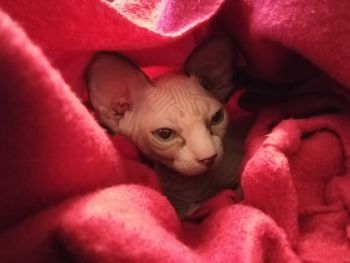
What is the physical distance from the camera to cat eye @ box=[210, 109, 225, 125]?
0.72 m

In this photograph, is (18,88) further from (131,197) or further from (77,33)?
(77,33)

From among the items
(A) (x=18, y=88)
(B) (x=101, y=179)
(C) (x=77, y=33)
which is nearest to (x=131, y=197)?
(B) (x=101, y=179)

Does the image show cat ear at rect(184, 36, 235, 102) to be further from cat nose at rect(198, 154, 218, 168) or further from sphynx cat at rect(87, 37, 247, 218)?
cat nose at rect(198, 154, 218, 168)

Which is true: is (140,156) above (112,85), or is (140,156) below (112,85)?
below

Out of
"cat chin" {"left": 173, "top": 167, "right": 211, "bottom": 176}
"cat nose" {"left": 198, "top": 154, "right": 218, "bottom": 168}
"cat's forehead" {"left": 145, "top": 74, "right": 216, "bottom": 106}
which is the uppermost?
"cat's forehead" {"left": 145, "top": 74, "right": 216, "bottom": 106}

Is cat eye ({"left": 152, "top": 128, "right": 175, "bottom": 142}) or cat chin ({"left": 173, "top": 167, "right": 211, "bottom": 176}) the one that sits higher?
cat eye ({"left": 152, "top": 128, "right": 175, "bottom": 142})

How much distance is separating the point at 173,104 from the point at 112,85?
96mm

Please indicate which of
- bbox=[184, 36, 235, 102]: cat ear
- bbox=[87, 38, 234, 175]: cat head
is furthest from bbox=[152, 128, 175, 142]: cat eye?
bbox=[184, 36, 235, 102]: cat ear

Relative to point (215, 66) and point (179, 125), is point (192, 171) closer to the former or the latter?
point (179, 125)

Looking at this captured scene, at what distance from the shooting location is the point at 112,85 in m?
0.72

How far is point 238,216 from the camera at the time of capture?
21.0 inches

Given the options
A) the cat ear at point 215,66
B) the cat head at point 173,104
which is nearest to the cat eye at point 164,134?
the cat head at point 173,104

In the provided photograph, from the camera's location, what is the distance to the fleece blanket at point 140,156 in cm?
39

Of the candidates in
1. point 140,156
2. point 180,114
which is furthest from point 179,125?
point 140,156
